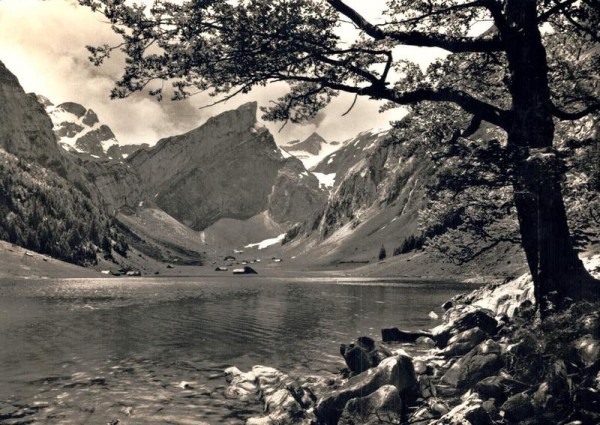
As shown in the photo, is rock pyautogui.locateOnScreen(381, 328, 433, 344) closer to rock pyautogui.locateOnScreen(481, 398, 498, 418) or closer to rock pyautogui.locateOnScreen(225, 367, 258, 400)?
rock pyautogui.locateOnScreen(225, 367, 258, 400)

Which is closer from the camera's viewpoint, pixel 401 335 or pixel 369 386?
pixel 369 386

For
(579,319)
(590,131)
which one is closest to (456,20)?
(590,131)

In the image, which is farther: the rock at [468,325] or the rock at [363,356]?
the rock at [468,325]

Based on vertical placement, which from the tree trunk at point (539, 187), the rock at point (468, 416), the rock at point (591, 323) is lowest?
the rock at point (468, 416)

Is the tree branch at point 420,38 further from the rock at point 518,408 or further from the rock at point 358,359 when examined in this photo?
the rock at point 358,359

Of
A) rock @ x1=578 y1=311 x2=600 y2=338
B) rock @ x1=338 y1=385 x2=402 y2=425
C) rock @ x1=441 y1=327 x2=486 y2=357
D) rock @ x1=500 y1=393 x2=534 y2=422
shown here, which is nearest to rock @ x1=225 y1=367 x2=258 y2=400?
rock @ x1=338 y1=385 x2=402 y2=425

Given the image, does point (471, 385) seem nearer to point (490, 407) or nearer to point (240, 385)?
point (490, 407)

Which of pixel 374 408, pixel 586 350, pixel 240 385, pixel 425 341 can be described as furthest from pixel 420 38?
pixel 425 341

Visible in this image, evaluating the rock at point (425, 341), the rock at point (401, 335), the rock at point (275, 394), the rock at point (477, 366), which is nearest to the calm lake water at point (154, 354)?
the rock at point (275, 394)
